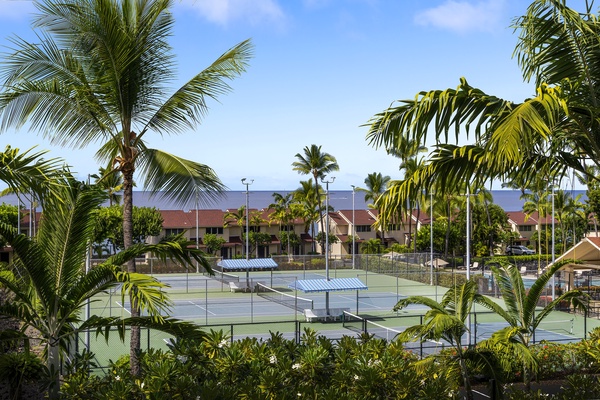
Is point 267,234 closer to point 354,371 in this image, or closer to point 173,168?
point 173,168

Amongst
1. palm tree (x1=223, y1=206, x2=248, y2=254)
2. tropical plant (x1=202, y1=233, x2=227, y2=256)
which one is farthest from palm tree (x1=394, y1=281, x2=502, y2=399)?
palm tree (x1=223, y1=206, x2=248, y2=254)

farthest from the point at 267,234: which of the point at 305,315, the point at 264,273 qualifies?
the point at 305,315

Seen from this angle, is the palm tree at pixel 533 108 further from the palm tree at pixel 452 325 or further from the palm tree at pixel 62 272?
the palm tree at pixel 452 325

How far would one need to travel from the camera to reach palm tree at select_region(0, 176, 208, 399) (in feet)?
35.7

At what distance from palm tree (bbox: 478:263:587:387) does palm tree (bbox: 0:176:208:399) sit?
24.8 ft

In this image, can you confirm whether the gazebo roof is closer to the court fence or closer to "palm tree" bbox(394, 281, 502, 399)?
the court fence

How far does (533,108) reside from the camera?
22.7 ft

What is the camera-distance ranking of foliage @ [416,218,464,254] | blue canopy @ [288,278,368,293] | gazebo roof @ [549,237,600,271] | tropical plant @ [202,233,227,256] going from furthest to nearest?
1. tropical plant @ [202,233,227,256]
2. foliage @ [416,218,464,254]
3. gazebo roof @ [549,237,600,271]
4. blue canopy @ [288,278,368,293]

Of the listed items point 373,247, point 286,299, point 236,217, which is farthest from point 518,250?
point 286,299

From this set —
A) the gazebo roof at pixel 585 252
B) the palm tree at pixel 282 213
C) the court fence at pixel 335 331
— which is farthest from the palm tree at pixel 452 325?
the palm tree at pixel 282 213

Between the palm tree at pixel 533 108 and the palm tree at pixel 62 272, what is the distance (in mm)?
4312

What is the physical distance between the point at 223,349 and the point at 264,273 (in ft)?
169

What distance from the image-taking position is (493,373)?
15.7 meters

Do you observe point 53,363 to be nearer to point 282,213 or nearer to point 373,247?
point 373,247
